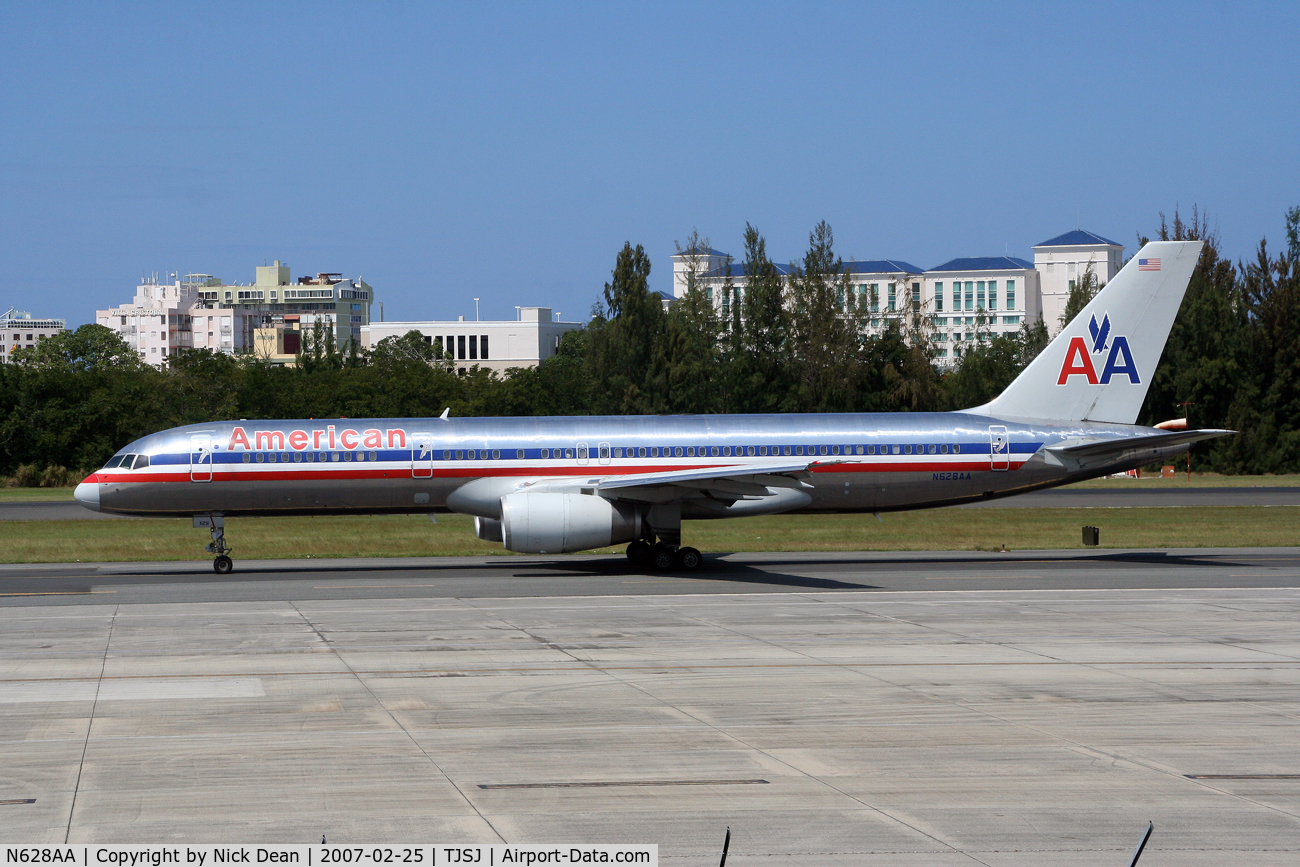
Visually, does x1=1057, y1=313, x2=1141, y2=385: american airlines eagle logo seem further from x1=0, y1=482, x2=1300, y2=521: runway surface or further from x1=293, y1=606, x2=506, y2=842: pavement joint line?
x1=293, y1=606, x2=506, y2=842: pavement joint line

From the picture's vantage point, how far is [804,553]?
122ft

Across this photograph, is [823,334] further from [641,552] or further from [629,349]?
[641,552]

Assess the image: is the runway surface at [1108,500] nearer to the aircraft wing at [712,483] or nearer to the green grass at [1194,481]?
the green grass at [1194,481]

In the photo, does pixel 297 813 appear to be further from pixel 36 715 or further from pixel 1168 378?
pixel 1168 378

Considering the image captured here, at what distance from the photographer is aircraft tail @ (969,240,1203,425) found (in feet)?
116

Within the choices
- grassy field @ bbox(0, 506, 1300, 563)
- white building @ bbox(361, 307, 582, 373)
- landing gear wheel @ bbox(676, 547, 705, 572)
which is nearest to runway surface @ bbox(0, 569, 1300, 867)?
landing gear wheel @ bbox(676, 547, 705, 572)

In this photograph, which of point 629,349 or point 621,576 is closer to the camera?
point 621,576

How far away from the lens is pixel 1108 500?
59.6 meters

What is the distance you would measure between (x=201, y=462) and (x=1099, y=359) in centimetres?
2453

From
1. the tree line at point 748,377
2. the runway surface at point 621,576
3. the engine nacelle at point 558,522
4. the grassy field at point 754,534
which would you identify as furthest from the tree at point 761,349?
the engine nacelle at point 558,522

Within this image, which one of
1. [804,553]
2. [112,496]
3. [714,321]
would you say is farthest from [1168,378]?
[112,496]

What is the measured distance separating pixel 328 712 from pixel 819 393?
8113 cm

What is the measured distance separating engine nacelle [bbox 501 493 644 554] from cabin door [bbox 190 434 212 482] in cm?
787

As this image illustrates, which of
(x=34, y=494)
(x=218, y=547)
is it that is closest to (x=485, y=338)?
(x=34, y=494)
